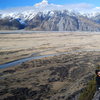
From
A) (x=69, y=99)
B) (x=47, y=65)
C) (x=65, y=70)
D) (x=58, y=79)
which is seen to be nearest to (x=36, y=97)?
(x=69, y=99)

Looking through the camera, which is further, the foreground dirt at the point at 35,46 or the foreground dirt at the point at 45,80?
the foreground dirt at the point at 35,46

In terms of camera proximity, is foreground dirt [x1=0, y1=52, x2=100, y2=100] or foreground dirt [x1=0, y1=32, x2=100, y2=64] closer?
foreground dirt [x1=0, y1=52, x2=100, y2=100]

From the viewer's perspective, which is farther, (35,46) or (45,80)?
(35,46)

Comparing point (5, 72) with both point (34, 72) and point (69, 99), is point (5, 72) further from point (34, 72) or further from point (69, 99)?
point (69, 99)

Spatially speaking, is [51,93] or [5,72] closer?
[51,93]

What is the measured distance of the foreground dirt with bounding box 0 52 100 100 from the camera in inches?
1117

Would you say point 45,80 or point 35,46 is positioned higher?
point 35,46

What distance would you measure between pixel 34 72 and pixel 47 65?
23.9ft

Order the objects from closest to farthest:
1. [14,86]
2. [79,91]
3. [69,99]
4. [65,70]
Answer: [69,99], [79,91], [14,86], [65,70]

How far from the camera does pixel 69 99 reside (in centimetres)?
2692

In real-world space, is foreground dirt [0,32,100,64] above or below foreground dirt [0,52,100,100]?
above

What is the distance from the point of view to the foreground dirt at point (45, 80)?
93.1 ft

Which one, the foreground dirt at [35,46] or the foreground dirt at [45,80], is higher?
the foreground dirt at [35,46]

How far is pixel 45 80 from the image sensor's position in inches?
1390
